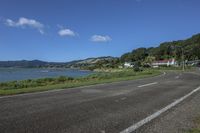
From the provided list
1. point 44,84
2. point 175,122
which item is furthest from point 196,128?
point 44,84

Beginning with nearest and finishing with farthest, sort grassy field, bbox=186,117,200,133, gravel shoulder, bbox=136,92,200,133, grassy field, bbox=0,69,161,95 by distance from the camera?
grassy field, bbox=186,117,200,133 → gravel shoulder, bbox=136,92,200,133 → grassy field, bbox=0,69,161,95

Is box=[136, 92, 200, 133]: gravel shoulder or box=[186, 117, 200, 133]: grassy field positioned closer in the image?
box=[186, 117, 200, 133]: grassy field

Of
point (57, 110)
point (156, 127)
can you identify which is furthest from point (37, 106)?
point (156, 127)

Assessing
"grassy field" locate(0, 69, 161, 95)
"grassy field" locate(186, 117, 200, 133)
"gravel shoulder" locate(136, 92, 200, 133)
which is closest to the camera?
"grassy field" locate(186, 117, 200, 133)

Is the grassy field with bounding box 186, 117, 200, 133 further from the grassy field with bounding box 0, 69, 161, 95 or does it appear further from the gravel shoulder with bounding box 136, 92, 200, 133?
the grassy field with bounding box 0, 69, 161, 95

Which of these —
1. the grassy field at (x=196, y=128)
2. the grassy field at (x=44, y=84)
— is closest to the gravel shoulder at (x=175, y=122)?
the grassy field at (x=196, y=128)

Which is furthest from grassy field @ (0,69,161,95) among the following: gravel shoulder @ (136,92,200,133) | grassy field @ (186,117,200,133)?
grassy field @ (186,117,200,133)

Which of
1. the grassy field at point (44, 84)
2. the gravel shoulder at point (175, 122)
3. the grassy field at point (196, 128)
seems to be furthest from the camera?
the grassy field at point (44, 84)

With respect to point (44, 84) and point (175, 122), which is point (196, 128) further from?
point (44, 84)

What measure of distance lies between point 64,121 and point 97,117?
936 millimetres

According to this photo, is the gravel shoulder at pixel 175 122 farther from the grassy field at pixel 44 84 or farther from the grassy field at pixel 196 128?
the grassy field at pixel 44 84

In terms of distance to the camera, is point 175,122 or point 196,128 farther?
point 175,122

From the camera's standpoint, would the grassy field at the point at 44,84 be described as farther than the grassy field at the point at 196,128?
Yes

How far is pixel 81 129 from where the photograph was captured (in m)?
5.07
